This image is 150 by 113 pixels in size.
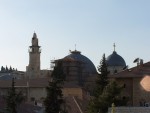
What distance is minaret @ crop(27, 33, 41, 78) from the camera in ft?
327

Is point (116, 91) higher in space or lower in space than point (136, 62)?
lower

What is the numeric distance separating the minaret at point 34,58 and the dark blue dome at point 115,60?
43.0ft

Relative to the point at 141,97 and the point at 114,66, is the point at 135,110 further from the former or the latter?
the point at 114,66

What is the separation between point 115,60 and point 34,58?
15.3m

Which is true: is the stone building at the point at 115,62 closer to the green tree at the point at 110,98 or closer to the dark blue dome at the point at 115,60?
the dark blue dome at the point at 115,60

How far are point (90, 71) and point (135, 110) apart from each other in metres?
74.5

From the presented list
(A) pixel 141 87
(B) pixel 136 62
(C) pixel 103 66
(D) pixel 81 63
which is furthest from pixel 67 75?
(C) pixel 103 66

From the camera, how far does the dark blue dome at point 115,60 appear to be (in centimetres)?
10025

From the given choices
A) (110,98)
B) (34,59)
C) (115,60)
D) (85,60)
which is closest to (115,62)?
(115,60)

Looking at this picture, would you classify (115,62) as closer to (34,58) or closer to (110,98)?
(34,58)

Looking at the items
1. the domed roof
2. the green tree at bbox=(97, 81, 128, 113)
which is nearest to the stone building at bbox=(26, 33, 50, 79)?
the domed roof

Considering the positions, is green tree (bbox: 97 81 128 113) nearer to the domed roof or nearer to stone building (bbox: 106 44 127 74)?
the domed roof

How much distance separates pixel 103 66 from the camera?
43375mm

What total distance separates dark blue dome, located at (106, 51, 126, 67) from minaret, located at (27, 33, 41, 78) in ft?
43.0
